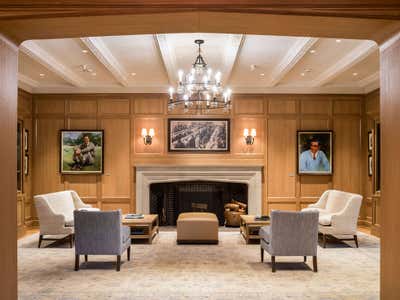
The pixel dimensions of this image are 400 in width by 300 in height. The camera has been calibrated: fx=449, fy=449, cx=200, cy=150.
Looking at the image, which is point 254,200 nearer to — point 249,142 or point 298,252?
point 249,142

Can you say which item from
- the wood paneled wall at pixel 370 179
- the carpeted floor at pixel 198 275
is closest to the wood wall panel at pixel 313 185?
the wood paneled wall at pixel 370 179

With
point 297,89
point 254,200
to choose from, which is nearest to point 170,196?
point 254,200

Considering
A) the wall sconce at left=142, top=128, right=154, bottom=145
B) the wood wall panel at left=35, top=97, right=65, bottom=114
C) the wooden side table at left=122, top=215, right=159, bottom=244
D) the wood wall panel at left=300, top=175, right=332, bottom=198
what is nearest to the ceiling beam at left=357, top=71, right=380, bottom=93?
the wood wall panel at left=300, top=175, right=332, bottom=198

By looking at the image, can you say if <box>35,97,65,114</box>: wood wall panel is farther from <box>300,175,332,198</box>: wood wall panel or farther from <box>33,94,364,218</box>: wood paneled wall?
<box>300,175,332,198</box>: wood wall panel

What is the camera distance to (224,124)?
408 inches

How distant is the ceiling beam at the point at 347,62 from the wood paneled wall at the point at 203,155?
106cm

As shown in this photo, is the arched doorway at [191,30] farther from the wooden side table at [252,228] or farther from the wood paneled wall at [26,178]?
the wood paneled wall at [26,178]

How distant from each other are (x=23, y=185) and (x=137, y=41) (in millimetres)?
4801

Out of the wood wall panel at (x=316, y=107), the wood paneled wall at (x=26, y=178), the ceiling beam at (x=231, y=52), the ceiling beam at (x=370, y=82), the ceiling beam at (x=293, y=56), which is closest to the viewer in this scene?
the ceiling beam at (x=231, y=52)

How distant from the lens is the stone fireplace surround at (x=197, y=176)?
10.2 metres

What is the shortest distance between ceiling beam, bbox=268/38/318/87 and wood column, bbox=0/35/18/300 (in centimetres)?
418

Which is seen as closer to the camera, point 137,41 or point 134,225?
point 137,41

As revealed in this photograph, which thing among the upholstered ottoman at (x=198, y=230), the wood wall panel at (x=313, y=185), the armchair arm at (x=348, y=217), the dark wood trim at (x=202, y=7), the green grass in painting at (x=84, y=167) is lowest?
the upholstered ottoman at (x=198, y=230)

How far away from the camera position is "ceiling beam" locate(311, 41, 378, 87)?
6735 mm
